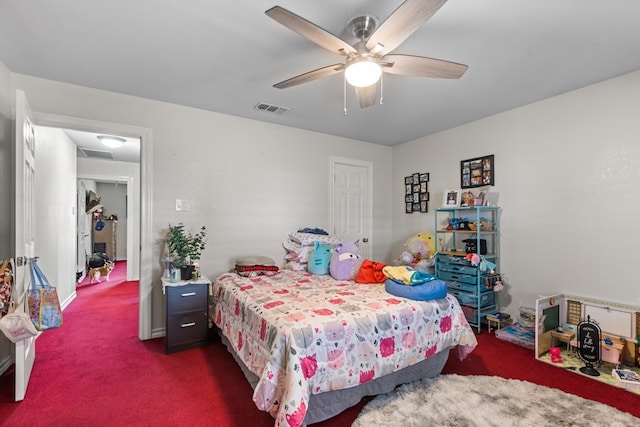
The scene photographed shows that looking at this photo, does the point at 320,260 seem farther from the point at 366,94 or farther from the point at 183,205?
the point at 366,94

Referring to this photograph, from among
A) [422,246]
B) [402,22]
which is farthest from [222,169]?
[422,246]

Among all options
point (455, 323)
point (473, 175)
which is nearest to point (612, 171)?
point (473, 175)

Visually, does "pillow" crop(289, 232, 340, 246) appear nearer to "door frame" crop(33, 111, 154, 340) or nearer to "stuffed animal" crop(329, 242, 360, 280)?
"stuffed animal" crop(329, 242, 360, 280)

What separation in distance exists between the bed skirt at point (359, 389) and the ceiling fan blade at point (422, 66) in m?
2.08

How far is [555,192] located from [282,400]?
10.7 ft

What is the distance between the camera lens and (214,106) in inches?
132

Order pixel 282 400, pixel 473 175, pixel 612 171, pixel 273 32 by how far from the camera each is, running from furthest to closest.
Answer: pixel 473 175 < pixel 612 171 < pixel 273 32 < pixel 282 400

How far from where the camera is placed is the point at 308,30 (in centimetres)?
160

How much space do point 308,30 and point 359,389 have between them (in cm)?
221

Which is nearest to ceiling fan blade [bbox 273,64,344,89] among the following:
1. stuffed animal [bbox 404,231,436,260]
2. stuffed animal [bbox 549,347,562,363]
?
stuffed animal [bbox 404,231,436,260]

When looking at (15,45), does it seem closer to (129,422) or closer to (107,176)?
(129,422)

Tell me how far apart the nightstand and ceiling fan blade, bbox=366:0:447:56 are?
2.52m

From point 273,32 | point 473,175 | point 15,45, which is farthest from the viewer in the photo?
point 473,175

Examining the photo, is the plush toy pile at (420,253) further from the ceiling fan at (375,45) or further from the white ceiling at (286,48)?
the ceiling fan at (375,45)
